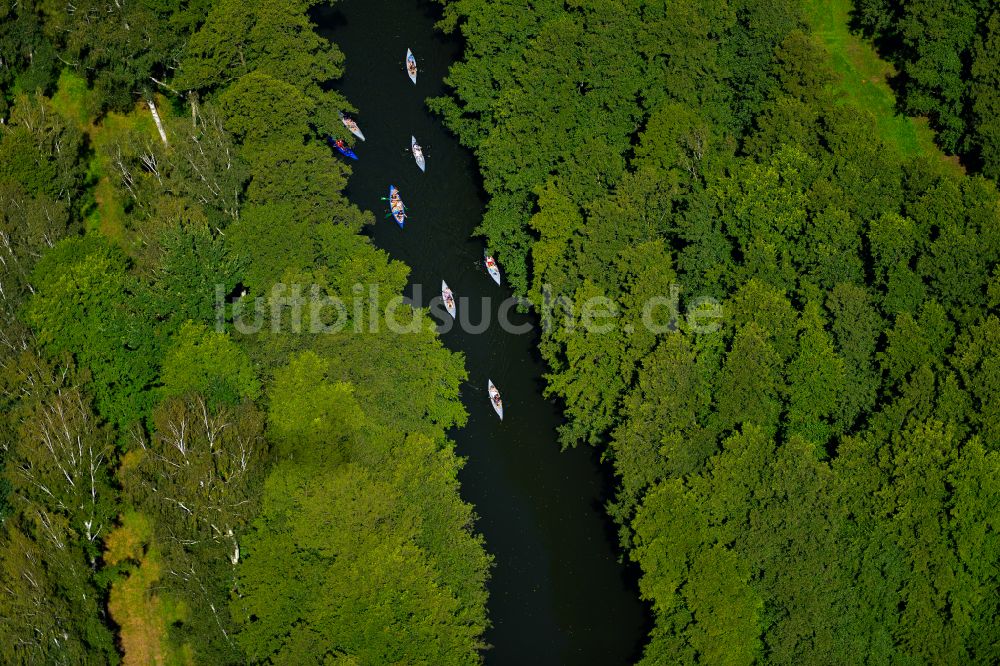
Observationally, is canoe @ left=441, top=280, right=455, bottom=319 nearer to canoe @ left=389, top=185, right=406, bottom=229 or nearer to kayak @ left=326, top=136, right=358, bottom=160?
canoe @ left=389, top=185, right=406, bottom=229

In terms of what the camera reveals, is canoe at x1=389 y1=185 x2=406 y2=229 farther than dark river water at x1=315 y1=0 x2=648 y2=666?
Yes

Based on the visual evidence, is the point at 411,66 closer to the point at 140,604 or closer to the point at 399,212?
the point at 399,212

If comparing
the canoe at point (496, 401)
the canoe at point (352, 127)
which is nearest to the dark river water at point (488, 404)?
the canoe at point (496, 401)

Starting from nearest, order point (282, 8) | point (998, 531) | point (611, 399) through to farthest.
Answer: point (998, 531) < point (611, 399) < point (282, 8)

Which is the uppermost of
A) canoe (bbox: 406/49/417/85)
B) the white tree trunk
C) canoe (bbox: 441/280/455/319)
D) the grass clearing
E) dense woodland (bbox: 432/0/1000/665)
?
dense woodland (bbox: 432/0/1000/665)

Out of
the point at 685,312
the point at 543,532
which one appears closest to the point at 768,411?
the point at 685,312

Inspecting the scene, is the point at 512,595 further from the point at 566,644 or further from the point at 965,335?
the point at 965,335

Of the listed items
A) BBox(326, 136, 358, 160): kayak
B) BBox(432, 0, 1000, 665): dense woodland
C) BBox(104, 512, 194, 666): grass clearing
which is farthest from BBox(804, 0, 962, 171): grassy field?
BBox(104, 512, 194, 666): grass clearing
